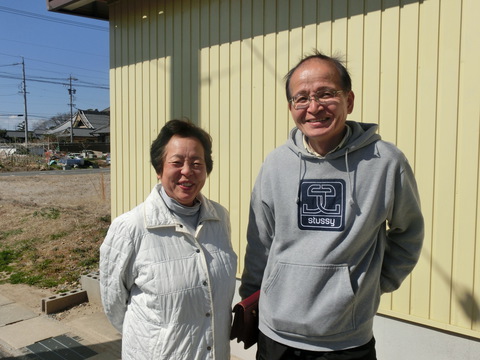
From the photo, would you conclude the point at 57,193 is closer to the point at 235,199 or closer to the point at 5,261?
the point at 5,261

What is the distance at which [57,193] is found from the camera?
46.9ft

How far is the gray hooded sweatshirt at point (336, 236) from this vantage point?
1.55 m

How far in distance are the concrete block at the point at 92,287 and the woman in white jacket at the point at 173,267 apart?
3104 mm

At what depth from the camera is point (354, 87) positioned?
10.2 feet

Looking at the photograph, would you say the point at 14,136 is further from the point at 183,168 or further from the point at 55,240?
the point at 183,168

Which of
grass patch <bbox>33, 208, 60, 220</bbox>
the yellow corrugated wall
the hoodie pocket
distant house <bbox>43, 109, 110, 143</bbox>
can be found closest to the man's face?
the hoodie pocket

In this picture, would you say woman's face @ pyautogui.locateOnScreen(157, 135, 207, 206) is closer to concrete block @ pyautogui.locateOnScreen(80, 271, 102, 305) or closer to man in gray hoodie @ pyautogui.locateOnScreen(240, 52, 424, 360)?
man in gray hoodie @ pyautogui.locateOnScreen(240, 52, 424, 360)

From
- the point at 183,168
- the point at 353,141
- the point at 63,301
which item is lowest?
the point at 63,301

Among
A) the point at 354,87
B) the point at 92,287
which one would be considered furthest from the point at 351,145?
the point at 92,287

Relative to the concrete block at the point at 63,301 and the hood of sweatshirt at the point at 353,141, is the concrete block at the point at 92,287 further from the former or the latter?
the hood of sweatshirt at the point at 353,141

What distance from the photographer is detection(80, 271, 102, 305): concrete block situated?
490 centimetres

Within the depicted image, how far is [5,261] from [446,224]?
617cm

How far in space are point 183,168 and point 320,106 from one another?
66cm

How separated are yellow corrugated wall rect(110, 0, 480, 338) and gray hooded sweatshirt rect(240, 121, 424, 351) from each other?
1.22m
